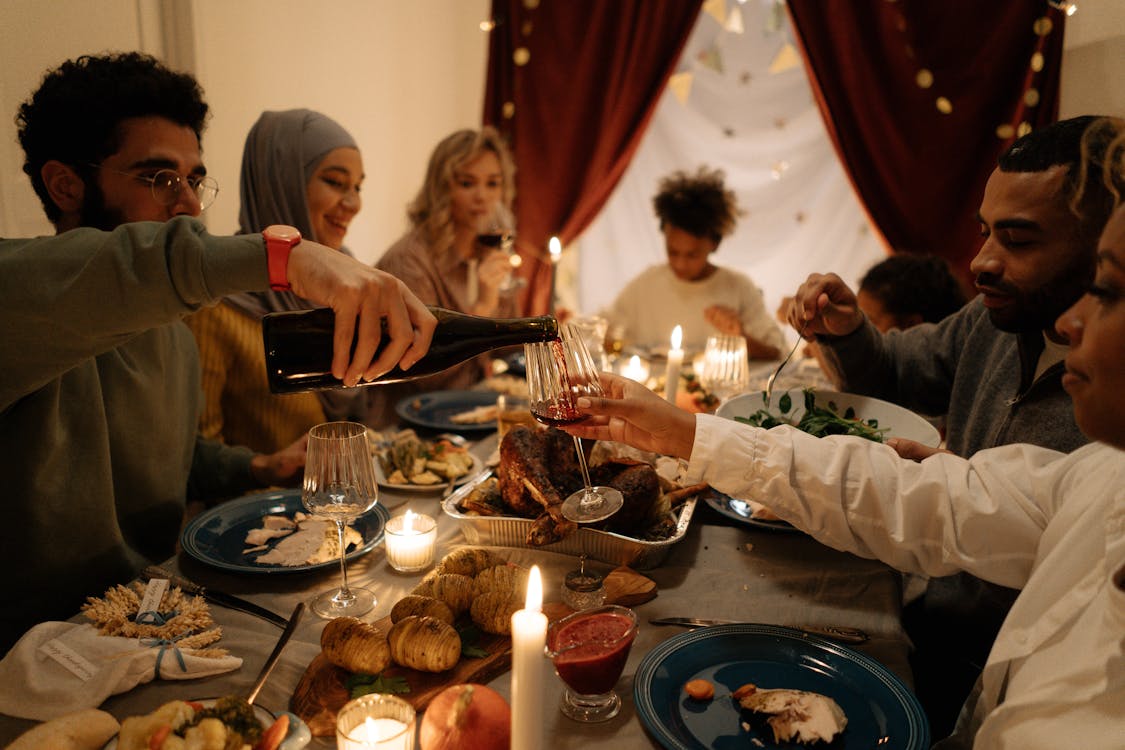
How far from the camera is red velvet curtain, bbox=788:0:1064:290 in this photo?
3.95 m

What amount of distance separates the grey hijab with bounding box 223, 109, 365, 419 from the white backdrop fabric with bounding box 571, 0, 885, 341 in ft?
9.29

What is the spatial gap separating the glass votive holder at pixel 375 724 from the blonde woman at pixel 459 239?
7.95 feet

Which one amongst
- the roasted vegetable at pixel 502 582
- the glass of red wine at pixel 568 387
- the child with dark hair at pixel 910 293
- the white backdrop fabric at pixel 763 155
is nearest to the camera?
the roasted vegetable at pixel 502 582

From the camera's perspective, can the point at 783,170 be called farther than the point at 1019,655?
Yes

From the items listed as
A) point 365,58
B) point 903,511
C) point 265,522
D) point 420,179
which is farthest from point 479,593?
point 420,179

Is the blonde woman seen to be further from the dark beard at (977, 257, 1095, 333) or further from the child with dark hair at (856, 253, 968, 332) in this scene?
the dark beard at (977, 257, 1095, 333)

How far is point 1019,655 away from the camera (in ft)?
3.48

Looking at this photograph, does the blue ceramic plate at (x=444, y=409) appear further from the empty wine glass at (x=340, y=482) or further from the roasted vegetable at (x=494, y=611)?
the roasted vegetable at (x=494, y=611)

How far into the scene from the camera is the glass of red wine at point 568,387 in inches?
54.2

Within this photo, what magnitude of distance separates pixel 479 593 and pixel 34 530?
2.80ft

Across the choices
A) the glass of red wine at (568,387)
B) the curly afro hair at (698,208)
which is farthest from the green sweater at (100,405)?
the curly afro hair at (698,208)

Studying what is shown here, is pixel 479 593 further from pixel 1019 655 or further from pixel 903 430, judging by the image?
pixel 903 430

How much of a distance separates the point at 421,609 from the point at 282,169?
6.15 ft

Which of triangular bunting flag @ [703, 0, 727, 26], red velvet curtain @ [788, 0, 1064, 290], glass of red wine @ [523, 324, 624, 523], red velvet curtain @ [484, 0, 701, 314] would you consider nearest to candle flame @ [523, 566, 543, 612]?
glass of red wine @ [523, 324, 624, 523]
